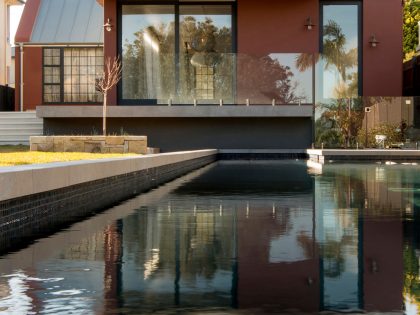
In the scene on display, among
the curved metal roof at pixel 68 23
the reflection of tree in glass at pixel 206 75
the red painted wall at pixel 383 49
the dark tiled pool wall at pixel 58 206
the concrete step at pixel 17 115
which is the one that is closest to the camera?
the dark tiled pool wall at pixel 58 206

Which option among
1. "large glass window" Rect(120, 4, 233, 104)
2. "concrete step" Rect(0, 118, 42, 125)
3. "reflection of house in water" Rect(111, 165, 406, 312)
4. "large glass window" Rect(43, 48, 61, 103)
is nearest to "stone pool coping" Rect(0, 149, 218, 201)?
"reflection of house in water" Rect(111, 165, 406, 312)

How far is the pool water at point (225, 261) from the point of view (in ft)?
16.1

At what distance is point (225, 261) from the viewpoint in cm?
656

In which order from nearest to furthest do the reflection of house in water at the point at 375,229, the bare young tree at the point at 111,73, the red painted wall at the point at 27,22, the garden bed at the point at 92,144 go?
the reflection of house in water at the point at 375,229 < the garden bed at the point at 92,144 < the bare young tree at the point at 111,73 < the red painted wall at the point at 27,22

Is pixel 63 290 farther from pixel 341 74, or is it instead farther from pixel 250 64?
pixel 341 74

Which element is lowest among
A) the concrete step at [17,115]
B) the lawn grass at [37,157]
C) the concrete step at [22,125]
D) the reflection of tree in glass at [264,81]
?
the lawn grass at [37,157]

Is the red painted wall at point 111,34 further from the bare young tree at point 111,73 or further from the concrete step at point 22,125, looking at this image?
the concrete step at point 22,125

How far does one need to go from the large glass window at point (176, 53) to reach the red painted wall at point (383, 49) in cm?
542

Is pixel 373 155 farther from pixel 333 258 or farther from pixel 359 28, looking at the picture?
pixel 333 258

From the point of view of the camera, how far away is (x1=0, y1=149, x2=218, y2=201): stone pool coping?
825 centimetres

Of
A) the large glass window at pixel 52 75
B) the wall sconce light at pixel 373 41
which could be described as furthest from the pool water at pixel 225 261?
the large glass window at pixel 52 75

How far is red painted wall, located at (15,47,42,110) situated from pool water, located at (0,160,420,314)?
27.4m

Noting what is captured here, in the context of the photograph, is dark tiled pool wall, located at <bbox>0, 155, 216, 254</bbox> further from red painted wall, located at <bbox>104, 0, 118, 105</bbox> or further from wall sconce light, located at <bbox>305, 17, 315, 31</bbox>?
wall sconce light, located at <bbox>305, 17, 315, 31</bbox>

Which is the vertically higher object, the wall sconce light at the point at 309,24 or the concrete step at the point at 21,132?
the wall sconce light at the point at 309,24
